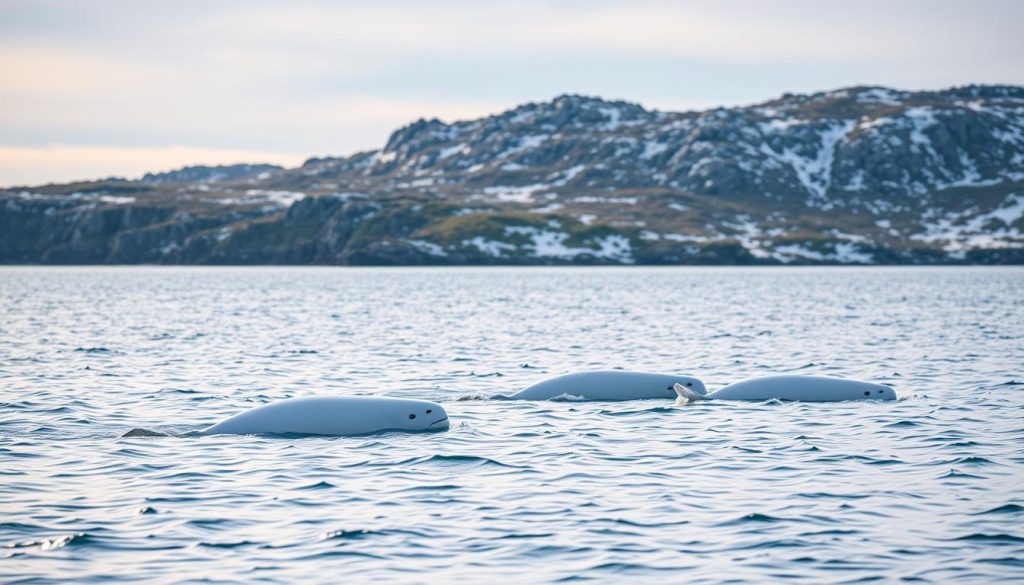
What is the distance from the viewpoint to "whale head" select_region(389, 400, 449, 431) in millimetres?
28656

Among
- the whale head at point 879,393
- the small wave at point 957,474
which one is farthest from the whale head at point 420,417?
the whale head at point 879,393

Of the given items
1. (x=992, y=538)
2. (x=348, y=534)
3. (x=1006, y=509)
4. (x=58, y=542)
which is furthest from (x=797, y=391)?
(x=58, y=542)

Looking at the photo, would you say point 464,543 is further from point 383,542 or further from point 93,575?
point 93,575

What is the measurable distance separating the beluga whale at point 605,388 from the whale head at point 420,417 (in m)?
6.43

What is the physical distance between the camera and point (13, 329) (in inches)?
2685

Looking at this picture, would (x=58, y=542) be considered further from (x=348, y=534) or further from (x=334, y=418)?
(x=334, y=418)

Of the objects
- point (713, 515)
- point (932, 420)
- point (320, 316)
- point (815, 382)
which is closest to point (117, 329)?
point (320, 316)

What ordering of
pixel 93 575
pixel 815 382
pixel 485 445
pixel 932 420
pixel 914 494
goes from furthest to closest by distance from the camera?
pixel 815 382, pixel 932 420, pixel 485 445, pixel 914 494, pixel 93 575

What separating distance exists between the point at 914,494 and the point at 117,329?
58.5 m

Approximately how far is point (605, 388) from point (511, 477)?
12596mm

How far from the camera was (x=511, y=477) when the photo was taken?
75.3 feet

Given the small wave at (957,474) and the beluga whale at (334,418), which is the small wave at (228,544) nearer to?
the beluga whale at (334,418)

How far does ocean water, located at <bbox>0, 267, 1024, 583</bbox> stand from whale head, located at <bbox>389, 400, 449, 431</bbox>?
0.72 meters

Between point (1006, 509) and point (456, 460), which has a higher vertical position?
point (1006, 509)
